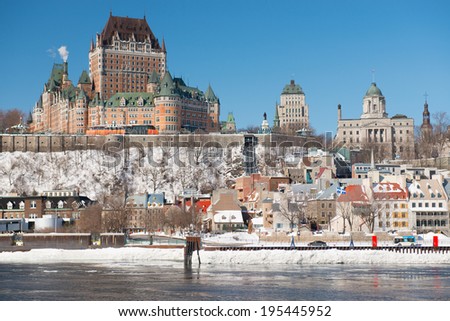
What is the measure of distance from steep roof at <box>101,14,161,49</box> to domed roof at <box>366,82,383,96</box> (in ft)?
114

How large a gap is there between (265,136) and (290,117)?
53.1m

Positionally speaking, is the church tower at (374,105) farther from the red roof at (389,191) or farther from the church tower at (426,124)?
the red roof at (389,191)

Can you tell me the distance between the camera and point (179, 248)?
56.1 metres

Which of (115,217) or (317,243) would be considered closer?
(317,243)

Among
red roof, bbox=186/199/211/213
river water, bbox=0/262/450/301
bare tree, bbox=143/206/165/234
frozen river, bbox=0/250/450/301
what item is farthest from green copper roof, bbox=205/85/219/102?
river water, bbox=0/262/450/301

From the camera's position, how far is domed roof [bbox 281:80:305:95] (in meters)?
172

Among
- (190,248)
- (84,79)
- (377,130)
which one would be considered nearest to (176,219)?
(190,248)

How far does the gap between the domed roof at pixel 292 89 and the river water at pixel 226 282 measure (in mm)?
125377

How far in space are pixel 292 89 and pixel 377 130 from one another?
36.0 meters

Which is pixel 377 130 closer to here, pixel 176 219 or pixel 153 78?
pixel 153 78

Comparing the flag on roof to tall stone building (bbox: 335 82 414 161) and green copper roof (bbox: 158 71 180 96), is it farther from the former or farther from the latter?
tall stone building (bbox: 335 82 414 161)

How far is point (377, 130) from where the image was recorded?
139625 millimetres

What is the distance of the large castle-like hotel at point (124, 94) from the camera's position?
127188 millimetres

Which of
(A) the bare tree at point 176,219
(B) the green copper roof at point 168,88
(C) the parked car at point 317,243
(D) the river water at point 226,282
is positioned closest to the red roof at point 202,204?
(A) the bare tree at point 176,219
